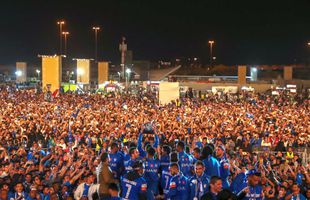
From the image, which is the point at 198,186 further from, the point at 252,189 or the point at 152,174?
the point at 152,174

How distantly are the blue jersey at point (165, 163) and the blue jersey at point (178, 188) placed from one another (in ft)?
3.18

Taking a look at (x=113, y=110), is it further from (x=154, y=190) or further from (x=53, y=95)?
(x=154, y=190)

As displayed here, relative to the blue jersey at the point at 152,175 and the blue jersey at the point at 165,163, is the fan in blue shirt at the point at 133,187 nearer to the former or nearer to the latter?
the blue jersey at the point at 152,175

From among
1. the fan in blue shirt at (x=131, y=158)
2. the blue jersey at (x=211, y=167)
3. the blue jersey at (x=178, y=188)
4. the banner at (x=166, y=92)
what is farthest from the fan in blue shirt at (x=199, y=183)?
the banner at (x=166, y=92)

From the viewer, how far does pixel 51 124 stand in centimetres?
2041

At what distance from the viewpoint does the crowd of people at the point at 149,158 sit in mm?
8289

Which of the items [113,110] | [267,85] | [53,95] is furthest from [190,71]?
[113,110]

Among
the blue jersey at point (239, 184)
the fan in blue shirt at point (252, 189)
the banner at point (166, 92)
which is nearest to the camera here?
the fan in blue shirt at point (252, 189)

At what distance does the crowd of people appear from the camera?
27.2 feet

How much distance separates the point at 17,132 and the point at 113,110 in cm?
909

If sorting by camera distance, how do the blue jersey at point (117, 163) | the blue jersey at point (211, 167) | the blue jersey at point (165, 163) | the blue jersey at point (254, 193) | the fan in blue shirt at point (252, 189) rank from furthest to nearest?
1. the blue jersey at point (117, 163)
2. the blue jersey at point (165, 163)
3. the blue jersey at point (211, 167)
4. the blue jersey at point (254, 193)
5. the fan in blue shirt at point (252, 189)

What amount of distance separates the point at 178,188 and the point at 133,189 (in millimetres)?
822

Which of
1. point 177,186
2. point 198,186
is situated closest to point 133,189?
point 177,186

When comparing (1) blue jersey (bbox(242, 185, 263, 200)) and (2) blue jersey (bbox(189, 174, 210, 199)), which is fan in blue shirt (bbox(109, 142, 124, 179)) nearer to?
(2) blue jersey (bbox(189, 174, 210, 199))
